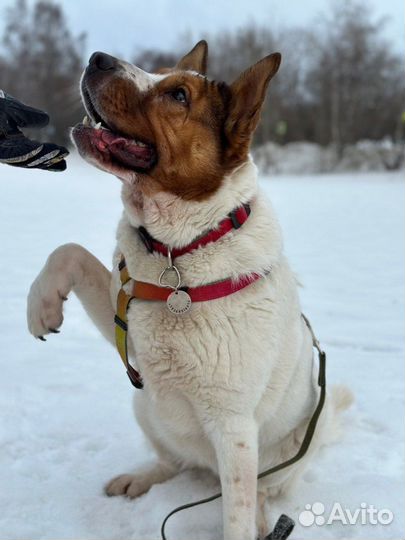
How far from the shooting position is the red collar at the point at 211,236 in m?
2.65

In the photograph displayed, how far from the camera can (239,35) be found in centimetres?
4566

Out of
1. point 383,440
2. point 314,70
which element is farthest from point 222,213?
point 314,70

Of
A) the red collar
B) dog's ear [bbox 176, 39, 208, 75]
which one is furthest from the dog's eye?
the red collar

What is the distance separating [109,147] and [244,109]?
24.9 inches

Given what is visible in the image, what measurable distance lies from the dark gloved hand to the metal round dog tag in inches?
30.3

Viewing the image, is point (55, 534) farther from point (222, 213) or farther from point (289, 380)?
point (222, 213)

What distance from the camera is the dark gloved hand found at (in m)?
2.42

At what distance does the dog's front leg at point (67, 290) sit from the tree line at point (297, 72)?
116 feet

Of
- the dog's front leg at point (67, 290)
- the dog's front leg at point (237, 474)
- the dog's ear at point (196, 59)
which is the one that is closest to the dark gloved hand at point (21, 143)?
the dog's front leg at point (67, 290)

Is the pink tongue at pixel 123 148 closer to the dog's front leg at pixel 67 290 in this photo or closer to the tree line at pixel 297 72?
the dog's front leg at pixel 67 290

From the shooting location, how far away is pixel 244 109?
267 cm

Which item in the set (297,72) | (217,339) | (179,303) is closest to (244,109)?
(179,303)

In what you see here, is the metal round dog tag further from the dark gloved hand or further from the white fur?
the dark gloved hand

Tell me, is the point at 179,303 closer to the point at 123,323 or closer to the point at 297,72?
the point at 123,323
